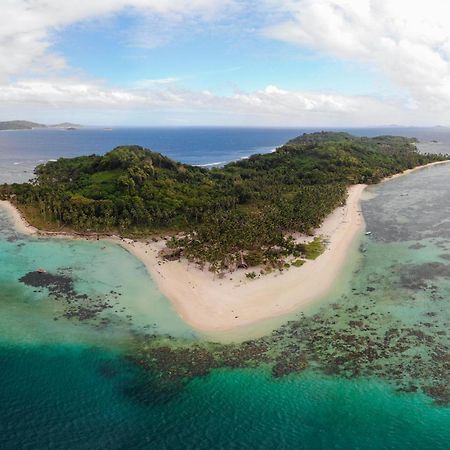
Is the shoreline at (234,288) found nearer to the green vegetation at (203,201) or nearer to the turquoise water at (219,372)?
the turquoise water at (219,372)

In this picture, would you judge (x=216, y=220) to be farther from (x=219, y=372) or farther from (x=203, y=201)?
(x=219, y=372)

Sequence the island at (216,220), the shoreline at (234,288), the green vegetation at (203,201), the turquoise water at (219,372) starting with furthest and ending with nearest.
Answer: the green vegetation at (203,201) → the island at (216,220) → the shoreline at (234,288) → the turquoise water at (219,372)

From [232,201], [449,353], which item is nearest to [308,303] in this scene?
[449,353]

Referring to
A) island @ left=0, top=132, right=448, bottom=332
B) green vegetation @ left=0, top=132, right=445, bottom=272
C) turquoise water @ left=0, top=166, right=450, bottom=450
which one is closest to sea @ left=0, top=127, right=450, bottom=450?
turquoise water @ left=0, top=166, right=450, bottom=450

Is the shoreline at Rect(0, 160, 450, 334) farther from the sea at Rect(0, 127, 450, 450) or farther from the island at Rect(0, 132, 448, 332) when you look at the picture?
the sea at Rect(0, 127, 450, 450)

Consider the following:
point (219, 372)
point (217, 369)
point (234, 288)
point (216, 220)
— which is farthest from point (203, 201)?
point (219, 372)

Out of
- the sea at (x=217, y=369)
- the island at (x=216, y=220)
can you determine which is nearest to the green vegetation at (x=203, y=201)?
the island at (x=216, y=220)

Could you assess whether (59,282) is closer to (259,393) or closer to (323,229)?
(259,393)
